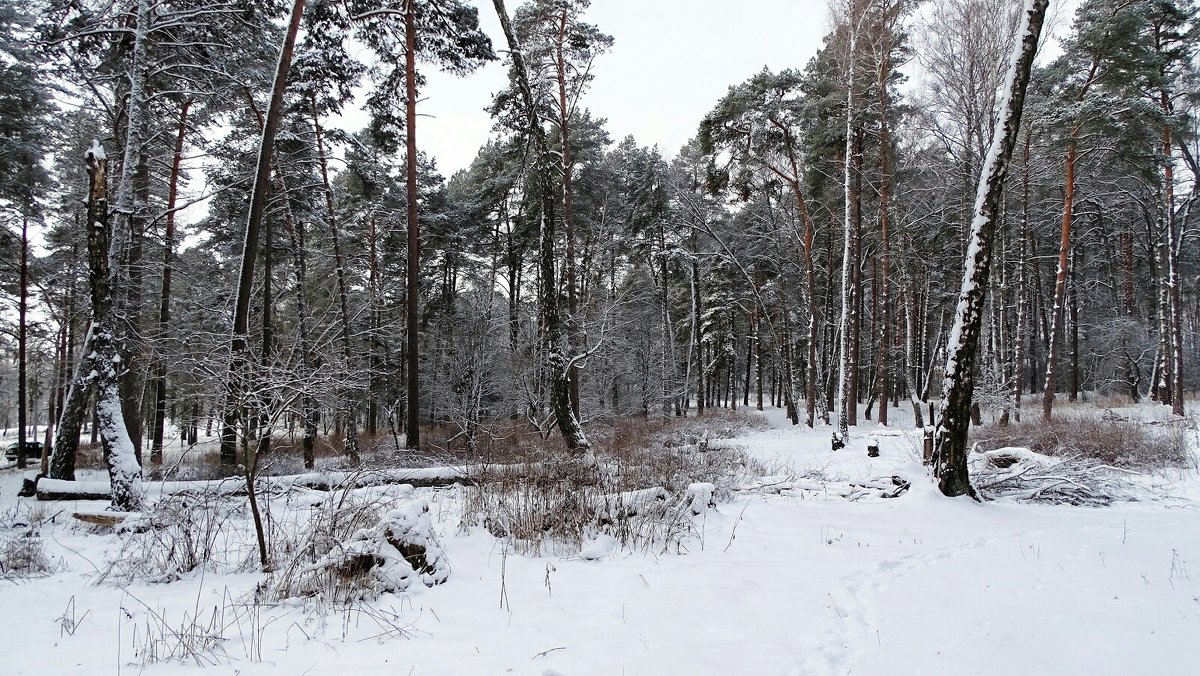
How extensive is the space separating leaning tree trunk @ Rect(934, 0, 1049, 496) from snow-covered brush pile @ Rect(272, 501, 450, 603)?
674 centimetres

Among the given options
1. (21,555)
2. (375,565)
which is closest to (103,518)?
(21,555)

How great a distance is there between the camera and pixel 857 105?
47.9ft

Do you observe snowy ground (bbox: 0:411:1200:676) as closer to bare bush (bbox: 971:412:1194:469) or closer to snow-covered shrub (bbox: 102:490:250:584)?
snow-covered shrub (bbox: 102:490:250:584)

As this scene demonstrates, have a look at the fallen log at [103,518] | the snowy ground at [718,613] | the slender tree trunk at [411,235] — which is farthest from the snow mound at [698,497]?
the slender tree trunk at [411,235]

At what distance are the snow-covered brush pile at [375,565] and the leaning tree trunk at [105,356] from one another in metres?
4.61

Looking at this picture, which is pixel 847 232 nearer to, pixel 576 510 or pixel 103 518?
pixel 576 510

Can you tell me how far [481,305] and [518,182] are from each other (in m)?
6.43

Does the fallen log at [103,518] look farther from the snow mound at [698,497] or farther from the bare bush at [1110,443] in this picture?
the bare bush at [1110,443]

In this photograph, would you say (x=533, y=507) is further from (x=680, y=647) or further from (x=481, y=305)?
(x=481, y=305)

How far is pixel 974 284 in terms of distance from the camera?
700 cm

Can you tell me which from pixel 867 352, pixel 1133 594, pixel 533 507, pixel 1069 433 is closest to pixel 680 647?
pixel 533 507

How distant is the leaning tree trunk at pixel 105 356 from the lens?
6.54 meters

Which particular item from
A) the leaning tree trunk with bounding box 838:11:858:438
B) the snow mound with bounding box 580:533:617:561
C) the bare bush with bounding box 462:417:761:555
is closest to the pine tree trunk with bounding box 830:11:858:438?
the leaning tree trunk with bounding box 838:11:858:438

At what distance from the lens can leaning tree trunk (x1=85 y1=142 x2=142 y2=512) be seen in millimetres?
6543
